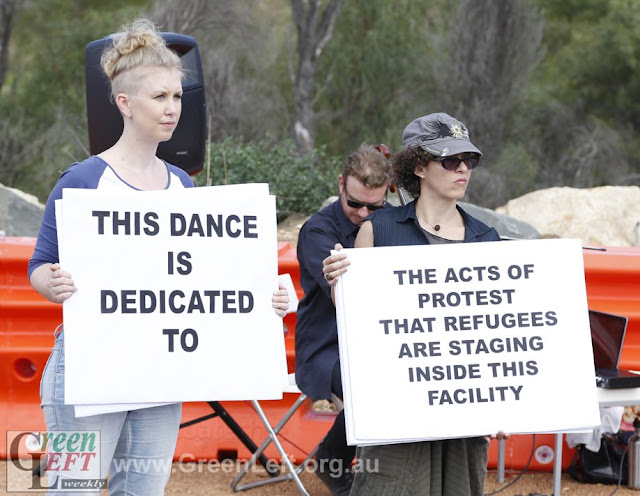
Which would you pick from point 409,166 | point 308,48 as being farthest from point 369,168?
point 308,48

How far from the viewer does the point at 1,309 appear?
18.4 ft

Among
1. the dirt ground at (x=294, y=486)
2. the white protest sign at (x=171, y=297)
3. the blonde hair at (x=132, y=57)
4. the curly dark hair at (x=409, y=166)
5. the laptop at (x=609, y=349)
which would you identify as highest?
the blonde hair at (x=132, y=57)

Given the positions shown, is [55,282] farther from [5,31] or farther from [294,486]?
[5,31]

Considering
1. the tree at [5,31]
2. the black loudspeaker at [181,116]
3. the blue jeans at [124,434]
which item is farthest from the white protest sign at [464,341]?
the tree at [5,31]

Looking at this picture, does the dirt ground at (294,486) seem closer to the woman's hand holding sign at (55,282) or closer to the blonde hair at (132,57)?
the woman's hand holding sign at (55,282)

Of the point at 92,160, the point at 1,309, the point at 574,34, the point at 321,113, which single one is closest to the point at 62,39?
the point at 321,113

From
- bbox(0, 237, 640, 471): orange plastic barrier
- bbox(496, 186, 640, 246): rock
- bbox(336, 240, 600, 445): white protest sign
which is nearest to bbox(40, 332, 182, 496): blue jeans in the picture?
bbox(336, 240, 600, 445): white protest sign

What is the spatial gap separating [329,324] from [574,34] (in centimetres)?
1900

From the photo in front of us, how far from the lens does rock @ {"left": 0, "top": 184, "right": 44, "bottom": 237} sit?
29.1 ft

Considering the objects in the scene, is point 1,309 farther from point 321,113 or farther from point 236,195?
point 321,113

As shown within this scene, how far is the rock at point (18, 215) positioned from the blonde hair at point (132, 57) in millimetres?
5851

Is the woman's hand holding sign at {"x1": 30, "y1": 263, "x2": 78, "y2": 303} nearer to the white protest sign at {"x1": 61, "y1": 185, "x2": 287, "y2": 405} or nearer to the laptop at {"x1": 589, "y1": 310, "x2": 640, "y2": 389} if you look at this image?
the white protest sign at {"x1": 61, "y1": 185, "x2": 287, "y2": 405}

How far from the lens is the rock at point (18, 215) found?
8867 mm

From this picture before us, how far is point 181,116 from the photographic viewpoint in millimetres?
5809
